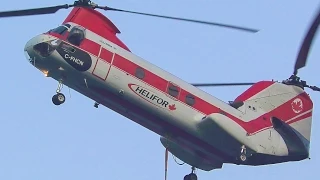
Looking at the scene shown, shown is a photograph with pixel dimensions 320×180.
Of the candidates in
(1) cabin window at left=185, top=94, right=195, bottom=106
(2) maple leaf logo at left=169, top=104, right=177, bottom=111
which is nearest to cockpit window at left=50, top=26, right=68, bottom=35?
(2) maple leaf logo at left=169, top=104, right=177, bottom=111

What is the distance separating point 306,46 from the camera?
36.7m

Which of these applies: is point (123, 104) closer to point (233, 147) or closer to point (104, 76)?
point (104, 76)

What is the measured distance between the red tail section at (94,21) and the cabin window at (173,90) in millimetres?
2750

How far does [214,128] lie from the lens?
36688mm

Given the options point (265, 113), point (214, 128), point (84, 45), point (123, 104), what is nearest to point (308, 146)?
point (265, 113)

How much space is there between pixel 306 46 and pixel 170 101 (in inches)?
263

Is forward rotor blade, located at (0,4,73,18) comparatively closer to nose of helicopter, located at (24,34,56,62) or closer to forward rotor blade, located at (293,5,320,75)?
nose of helicopter, located at (24,34,56,62)

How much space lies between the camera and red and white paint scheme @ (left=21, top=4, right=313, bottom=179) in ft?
117

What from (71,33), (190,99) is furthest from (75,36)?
(190,99)

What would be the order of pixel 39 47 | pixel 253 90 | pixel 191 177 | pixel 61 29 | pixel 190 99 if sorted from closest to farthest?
1. pixel 39 47
2. pixel 61 29
3. pixel 190 99
4. pixel 253 90
5. pixel 191 177

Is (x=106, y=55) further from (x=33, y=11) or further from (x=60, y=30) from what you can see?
(x=33, y=11)

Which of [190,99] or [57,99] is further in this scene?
[190,99]

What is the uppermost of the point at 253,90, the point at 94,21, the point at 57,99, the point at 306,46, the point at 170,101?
the point at 94,21

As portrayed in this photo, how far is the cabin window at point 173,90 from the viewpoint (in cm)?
3694
